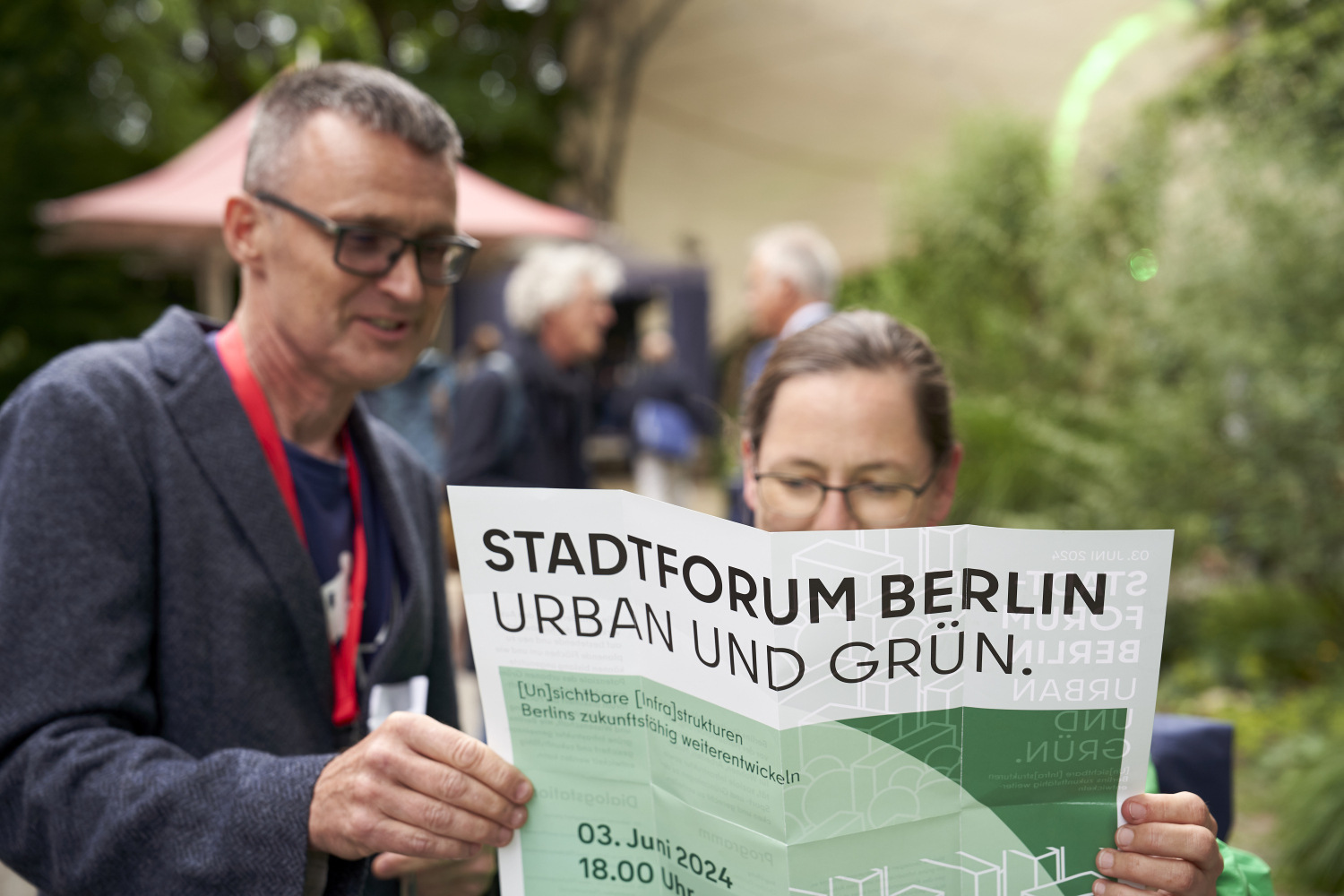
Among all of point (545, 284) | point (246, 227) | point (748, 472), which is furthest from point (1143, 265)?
point (246, 227)

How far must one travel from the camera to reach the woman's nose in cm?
150

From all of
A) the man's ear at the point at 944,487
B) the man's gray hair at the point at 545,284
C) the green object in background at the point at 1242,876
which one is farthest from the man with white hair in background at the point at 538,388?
the green object in background at the point at 1242,876

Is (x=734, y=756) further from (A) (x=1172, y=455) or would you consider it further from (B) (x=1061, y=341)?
(B) (x=1061, y=341)

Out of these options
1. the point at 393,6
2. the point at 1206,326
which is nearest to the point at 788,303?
the point at 1206,326

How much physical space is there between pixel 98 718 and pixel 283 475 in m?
0.44

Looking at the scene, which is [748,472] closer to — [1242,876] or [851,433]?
[851,433]

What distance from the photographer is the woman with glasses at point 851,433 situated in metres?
1.54

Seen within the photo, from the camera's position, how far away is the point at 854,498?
1.53 meters

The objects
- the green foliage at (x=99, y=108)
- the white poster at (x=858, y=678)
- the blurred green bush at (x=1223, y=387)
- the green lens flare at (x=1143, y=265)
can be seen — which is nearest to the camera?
the white poster at (x=858, y=678)

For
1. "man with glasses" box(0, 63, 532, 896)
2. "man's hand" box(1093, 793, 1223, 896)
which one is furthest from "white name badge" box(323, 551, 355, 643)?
"man's hand" box(1093, 793, 1223, 896)

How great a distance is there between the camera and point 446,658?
1.78m

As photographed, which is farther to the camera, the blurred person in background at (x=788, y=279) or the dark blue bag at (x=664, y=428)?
the dark blue bag at (x=664, y=428)

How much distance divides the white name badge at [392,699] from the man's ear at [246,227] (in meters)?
0.70

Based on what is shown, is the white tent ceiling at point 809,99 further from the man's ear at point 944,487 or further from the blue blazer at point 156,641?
the blue blazer at point 156,641
